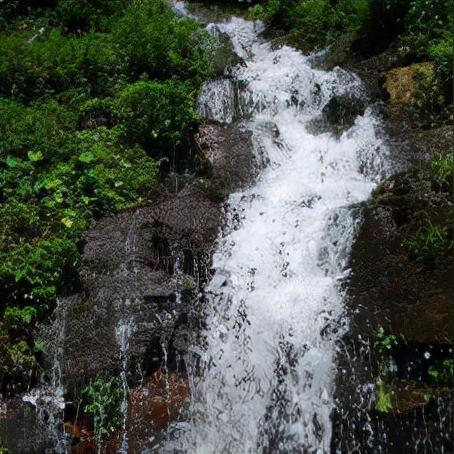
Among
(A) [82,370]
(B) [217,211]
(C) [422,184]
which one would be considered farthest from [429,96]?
(A) [82,370]

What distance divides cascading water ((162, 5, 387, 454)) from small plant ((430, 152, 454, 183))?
1.16m

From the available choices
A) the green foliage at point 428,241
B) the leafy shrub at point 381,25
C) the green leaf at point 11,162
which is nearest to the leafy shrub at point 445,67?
the leafy shrub at point 381,25

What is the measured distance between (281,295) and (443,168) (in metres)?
2.67

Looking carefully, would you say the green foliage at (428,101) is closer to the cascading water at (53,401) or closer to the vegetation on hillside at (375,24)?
Result: the vegetation on hillside at (375,24)

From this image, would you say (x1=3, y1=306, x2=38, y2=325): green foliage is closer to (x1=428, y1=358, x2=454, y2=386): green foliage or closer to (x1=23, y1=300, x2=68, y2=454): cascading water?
(x1=23, y1=300, x2=68, y2=454): cascading water

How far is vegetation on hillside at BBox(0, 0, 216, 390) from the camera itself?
7793mm

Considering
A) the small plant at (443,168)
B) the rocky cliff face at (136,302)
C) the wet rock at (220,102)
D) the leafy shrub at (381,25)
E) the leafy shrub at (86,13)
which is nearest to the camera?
the rocky cliff face at (136,302)

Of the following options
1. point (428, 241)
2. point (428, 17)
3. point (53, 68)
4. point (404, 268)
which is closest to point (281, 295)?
point (404, 268)

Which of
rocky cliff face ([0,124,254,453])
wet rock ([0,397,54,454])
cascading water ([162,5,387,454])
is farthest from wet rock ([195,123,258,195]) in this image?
wet rock ([0,397,54,454])

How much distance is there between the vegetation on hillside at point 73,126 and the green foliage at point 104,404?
968mm

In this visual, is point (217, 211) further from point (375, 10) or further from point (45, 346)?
point (375, 10)

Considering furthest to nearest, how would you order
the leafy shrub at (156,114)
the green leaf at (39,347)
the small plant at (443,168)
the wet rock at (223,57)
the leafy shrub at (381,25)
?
1. the wet rock at (223,57)
2. the leafy shrub at (381,25)
3. the leafy shrub at (156,114)
4. the green leaf at (39,347)
5. the small plant at (443,168)

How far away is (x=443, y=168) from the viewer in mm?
7156

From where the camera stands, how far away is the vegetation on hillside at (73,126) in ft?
25.6
